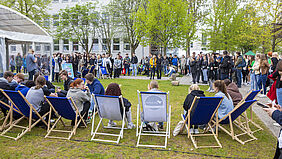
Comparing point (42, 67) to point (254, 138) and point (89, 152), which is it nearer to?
point (89, 152)

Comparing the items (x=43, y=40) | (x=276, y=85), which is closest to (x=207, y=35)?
(x=43, y=40)

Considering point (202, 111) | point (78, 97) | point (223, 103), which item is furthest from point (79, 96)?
point (223, 103)

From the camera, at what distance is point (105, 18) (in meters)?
30.2

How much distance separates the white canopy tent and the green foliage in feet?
35.6

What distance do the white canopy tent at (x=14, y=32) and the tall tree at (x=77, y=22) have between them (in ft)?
53.7

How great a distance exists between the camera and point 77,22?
29609mm

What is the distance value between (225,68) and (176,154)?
772 cm

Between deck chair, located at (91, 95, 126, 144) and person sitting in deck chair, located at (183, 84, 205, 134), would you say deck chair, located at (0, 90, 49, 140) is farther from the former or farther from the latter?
person sitting in deck chair, located at (183, 84, 205, 134)

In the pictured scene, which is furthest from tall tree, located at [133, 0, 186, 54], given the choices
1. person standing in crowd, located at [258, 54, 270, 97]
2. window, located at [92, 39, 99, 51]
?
window, located at [92, 39, 99, 51]

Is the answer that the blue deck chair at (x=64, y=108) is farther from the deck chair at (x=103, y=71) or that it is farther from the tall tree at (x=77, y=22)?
the tall tree at (x=77, y=22)

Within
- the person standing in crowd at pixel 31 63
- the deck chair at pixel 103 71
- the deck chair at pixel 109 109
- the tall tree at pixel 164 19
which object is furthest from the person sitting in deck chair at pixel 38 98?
the tall tree at pixel 164 19

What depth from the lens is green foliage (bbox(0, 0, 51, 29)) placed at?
22317 mm

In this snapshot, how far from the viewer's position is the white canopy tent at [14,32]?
32.3ft

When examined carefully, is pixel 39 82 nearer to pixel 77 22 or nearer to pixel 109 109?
pixel 109 109
